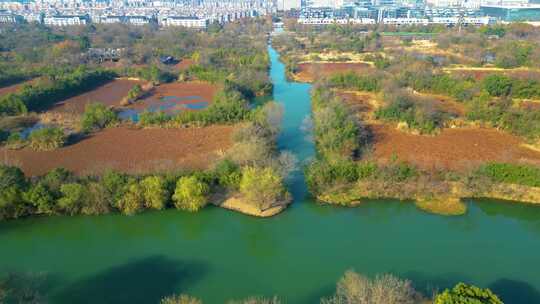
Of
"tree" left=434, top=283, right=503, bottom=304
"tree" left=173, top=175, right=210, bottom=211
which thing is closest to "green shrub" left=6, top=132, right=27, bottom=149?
"tree" left=173, top=175, right=210, bottom=211

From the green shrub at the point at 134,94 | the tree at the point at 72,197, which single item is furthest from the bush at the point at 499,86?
the tree at the point at 72,197

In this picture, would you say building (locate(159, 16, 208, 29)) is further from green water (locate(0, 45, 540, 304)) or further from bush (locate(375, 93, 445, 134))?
green water (locate(0, 45, 540, 304))

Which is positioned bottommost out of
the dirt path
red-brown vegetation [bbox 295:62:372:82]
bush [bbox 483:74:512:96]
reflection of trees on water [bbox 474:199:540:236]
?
reflection of trees on water [bbox 474:199:540:236]

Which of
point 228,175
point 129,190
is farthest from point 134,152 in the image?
point 228,175

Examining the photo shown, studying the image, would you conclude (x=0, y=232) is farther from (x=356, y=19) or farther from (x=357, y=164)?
(x=356, y=19)

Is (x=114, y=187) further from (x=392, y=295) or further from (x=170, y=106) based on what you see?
(x=170, y=106)

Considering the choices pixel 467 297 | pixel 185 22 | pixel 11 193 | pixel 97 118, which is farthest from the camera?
pixel 185 22
